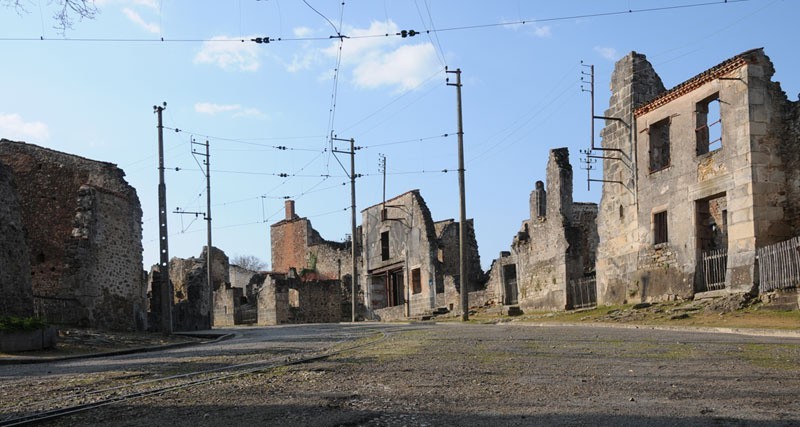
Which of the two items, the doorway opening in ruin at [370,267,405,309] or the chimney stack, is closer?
the doorway opening in ruin at [370,267,405,309]

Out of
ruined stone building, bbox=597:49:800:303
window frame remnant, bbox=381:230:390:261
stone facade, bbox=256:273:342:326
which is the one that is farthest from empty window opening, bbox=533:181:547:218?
stone facade, bbox=256:273:342:326

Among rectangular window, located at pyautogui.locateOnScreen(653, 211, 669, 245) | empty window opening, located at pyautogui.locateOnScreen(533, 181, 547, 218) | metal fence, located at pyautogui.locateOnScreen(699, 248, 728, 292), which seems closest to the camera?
metal fence, located at pyautogui.locateOnScreen(699, 248, 728, 292)

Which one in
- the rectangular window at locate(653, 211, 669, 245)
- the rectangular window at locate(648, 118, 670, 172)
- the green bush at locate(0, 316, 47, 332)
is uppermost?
the rectangular window at locate(648, 118, 670, 172)

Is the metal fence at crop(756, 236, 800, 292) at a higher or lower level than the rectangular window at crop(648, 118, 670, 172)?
lower

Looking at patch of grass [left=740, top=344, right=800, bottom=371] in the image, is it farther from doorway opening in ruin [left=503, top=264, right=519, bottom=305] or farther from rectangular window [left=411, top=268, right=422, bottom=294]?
rectangular window [left=411, top=268, right=422, bottom=294]

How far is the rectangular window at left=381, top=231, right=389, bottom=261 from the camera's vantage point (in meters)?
45.9

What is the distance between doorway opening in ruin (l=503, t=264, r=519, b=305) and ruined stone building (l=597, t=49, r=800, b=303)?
685cm

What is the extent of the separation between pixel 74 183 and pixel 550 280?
17.0 meters

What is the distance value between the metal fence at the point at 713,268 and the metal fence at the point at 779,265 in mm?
1668

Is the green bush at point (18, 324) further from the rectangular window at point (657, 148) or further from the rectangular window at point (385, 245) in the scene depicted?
the rectangular window at point (385, 245)

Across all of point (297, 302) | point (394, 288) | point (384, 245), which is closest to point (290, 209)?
point (297, 302)

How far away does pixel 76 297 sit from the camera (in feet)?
81.8

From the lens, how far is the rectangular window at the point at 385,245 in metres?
45.9

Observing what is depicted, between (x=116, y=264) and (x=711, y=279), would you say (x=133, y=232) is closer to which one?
(x=116, y=264)
